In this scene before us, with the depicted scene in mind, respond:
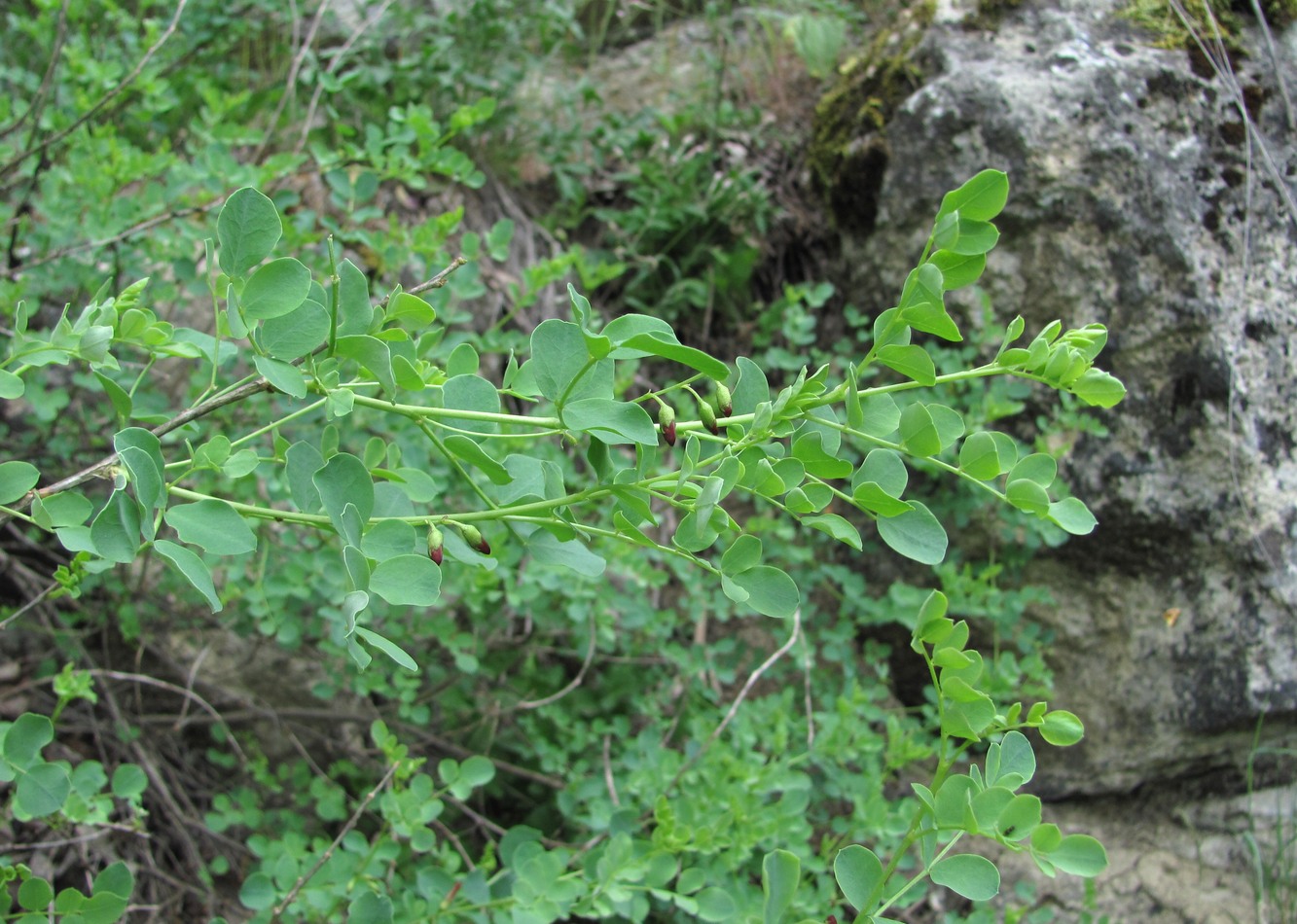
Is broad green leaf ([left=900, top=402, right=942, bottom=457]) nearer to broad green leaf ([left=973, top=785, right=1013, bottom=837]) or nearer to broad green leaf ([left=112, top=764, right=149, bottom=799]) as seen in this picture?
broad green leaf ([left=973, top=785, right=1013, bottom=837])

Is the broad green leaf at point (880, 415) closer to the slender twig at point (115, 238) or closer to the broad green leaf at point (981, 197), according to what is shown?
the broad green leaf at point (981, 197)

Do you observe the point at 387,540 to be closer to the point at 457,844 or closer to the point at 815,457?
the point at 815,457

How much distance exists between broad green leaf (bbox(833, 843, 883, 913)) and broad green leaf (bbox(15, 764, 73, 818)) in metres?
0.73

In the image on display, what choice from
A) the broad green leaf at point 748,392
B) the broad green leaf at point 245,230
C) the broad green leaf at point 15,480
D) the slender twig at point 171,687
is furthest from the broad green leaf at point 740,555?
the slender twig at point 171,687

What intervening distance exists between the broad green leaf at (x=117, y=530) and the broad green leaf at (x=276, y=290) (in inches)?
6.4

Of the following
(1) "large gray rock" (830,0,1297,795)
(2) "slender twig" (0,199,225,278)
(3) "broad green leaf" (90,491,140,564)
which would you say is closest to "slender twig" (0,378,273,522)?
(3) "broad green leaf" (90,491,140,564)

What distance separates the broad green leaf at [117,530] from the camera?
668 millimetres

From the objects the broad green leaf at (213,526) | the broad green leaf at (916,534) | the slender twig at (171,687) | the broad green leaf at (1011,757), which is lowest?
the slender twig at (171,687)

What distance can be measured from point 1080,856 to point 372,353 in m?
0.67

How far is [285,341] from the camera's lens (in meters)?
0.76

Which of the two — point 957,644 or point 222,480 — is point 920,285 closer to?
point 957,644

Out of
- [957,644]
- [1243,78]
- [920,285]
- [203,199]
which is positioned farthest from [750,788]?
[1243,78]

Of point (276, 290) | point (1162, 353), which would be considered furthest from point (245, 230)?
point (1162, 353)

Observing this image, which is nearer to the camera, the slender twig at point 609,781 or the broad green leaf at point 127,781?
the broad green leaf at point 127,781
